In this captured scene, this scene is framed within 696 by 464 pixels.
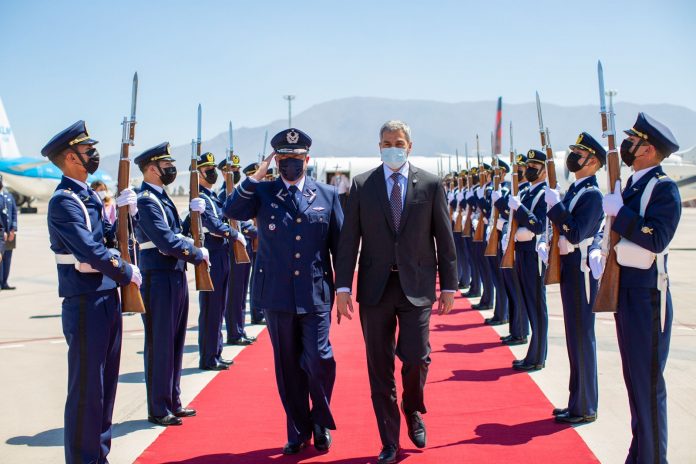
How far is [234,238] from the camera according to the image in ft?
26.7

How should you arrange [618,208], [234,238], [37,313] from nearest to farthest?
[618,208]
[234,238]
[37,313]

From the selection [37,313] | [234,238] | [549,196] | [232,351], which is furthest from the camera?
[37,313]

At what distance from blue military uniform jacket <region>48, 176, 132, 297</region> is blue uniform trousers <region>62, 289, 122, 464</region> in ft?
0.27

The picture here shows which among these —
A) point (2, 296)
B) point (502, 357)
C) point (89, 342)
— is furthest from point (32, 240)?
point (89, 342)

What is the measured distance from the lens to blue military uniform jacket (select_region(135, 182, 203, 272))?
5.86 m

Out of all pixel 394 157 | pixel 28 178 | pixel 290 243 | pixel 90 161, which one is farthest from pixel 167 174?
pixel 28 178

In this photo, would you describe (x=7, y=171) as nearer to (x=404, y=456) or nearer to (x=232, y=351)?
(x=232, y=351)

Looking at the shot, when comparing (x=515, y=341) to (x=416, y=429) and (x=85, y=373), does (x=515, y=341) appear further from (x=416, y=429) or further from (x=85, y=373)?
(x=85, y=373)

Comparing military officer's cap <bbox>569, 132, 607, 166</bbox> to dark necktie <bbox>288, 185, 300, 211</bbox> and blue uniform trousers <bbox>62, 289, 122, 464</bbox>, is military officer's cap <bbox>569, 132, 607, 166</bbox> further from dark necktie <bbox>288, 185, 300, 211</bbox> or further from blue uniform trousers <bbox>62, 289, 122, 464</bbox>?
blue uniform trousers <bbox>62, 289, 122, 464</bbox>

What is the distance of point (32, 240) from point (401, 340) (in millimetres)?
27572

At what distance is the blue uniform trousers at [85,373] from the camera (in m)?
4.52

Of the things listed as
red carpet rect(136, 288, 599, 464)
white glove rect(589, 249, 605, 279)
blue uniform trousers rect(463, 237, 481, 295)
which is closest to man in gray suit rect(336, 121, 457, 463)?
red carpet rect(136, 288, 599, 464)

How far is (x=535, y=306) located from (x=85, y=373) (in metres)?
4.35

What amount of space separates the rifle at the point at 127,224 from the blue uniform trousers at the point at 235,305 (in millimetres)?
3995
